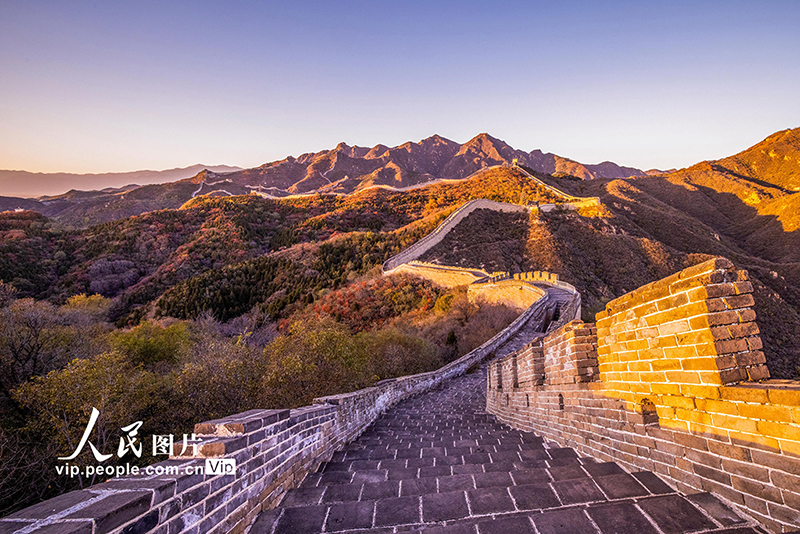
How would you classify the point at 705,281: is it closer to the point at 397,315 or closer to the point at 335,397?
the point at 335,397

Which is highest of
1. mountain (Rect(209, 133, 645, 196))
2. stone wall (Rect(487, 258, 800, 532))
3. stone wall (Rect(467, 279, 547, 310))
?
mountain (Rect(209, 133, 645, 196))

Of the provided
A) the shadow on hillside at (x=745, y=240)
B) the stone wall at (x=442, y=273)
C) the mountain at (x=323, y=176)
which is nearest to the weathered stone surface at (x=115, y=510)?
the shadow on hillside at (x=745, y=240)

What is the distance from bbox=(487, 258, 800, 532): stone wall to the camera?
5.87ft

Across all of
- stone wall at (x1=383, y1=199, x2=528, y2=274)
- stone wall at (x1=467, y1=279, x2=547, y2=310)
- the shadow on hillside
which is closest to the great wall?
the shadow on hillside

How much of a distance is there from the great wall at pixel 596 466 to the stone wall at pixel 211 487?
0.4 inches

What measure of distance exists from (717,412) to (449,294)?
27.5m

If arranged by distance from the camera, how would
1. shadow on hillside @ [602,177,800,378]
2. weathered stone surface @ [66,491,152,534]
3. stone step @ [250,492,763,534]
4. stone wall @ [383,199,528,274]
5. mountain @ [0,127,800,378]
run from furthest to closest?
stone wall @ [383,199,528,274] → mountain @ [0,127,800,378] → shadow on hillside @ [602,177,800,378] → stone step @ [250,492,763,534] → weathered stone surface @ [66,491,152,534]

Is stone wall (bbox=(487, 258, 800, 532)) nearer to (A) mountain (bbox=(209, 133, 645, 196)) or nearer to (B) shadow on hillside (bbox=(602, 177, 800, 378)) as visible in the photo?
(B) shadow on hillside (bbox=(602, 177, 800, 378))

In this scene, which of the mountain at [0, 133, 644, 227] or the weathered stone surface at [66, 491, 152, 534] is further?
the mountain at [0, 133, 644, 227]

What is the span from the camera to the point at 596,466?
2.92m

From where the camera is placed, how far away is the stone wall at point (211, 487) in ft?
4.54

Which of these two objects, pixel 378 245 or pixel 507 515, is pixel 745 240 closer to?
pixel 378 245

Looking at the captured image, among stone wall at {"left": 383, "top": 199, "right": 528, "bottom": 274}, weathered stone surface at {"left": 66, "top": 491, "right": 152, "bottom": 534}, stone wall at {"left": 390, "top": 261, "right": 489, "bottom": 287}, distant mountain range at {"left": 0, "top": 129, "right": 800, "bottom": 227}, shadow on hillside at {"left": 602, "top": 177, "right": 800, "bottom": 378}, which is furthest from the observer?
distant mountain range at {"left": 0, "top": 129, "right": 800, "bottom": 227}

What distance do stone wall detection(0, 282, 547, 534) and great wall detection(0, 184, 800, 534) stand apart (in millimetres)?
10
